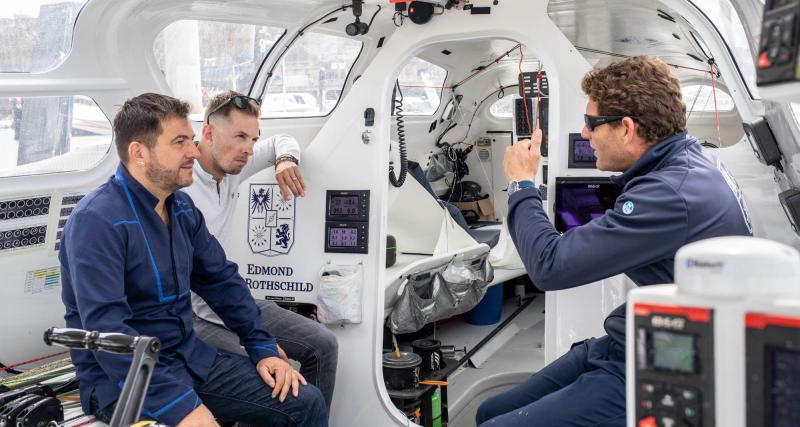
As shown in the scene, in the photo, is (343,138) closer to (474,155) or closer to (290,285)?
(290,285)

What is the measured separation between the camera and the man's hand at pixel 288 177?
154 inches

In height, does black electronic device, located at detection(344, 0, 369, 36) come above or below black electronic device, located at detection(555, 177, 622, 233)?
above

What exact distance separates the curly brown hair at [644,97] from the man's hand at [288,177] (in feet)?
6.24

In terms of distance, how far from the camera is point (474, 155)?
7961mm

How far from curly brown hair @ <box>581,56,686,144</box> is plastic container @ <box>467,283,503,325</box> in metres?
3.71

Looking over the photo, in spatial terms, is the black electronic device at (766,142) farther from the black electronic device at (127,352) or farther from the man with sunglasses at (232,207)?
the black electronic device at (127,352)

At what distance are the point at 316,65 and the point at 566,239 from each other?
335cm

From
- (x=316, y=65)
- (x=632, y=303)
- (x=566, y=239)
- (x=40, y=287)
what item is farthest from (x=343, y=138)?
(x=632, y=303)

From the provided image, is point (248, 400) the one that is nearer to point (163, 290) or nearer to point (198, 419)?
point (198, 419)

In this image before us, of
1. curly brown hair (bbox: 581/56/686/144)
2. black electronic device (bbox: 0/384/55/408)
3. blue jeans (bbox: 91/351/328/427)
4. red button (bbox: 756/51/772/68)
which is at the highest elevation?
curly brown hair (bbox: 581/56/686/144)

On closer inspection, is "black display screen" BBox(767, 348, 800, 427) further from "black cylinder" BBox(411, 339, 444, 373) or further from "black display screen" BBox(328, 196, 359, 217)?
"black cylinder" BBox(411, 339, 444, 373)

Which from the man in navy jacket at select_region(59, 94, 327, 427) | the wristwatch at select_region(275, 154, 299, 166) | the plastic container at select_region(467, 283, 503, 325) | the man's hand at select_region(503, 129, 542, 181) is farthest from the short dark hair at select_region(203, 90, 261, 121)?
the plastic container at select_region(467, 283, 503, 325)

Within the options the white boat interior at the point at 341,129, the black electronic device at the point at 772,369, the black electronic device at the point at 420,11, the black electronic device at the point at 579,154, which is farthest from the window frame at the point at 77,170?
the black electronic device at the point at 772,369

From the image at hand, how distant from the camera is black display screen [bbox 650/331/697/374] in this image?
46.9 inches
